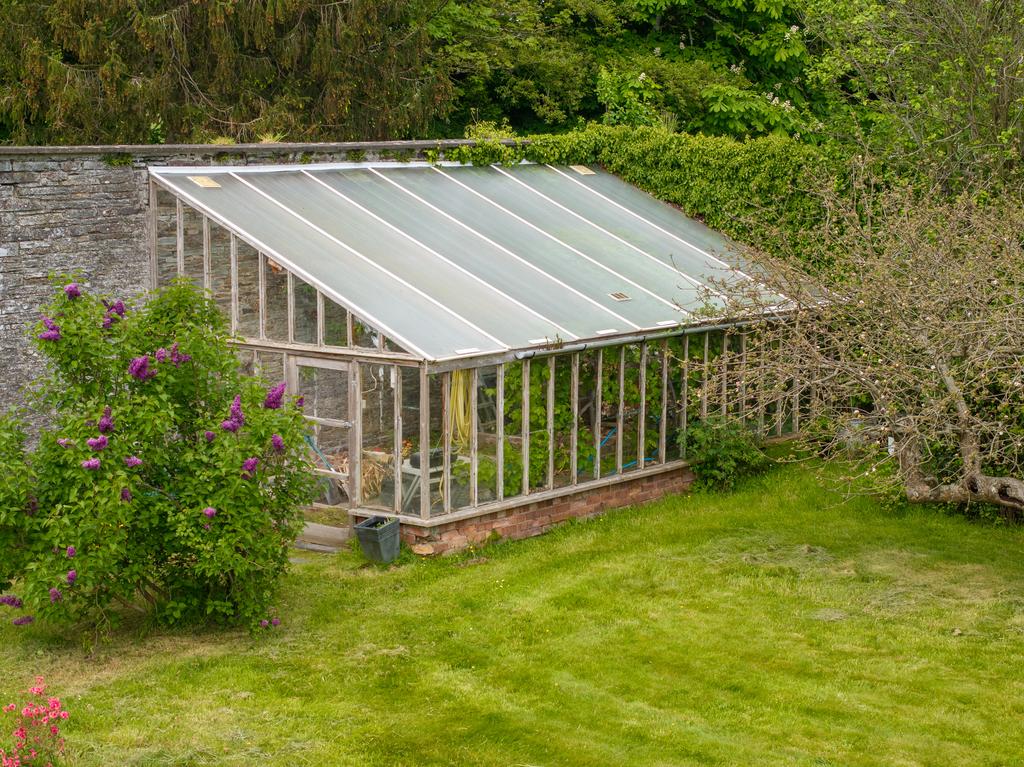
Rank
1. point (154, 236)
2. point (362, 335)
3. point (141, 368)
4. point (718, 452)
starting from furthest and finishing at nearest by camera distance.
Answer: point (718, 452) → point (154, 236) → point (362, 335) → point (141, 368)

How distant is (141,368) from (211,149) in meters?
5.25

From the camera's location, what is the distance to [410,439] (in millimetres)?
13109

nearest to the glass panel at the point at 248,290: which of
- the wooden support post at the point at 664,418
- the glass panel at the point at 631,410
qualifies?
the glass panel at the point at 631,410

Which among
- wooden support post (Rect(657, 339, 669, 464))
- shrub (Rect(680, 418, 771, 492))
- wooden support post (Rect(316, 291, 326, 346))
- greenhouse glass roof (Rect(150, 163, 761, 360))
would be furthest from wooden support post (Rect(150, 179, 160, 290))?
shrub (Rect(680, 418, 771, 492))

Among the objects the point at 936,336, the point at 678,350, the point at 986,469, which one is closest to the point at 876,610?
the point at 936,336

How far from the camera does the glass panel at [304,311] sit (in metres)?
13.5

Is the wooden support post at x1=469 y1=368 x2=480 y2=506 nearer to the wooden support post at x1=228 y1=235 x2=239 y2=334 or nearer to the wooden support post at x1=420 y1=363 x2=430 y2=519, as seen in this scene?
the wooden support post at x1=420 y1=363 x2=430 y2=519

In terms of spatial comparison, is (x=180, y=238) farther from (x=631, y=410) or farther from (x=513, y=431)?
(x=631, y=410)

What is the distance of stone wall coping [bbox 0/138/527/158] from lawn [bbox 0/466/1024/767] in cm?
490

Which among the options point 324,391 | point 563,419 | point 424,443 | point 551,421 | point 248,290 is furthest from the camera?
point 563,419

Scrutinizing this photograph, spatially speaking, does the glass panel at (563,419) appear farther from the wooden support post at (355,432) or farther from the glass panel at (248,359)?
the glass panel at (248,359)

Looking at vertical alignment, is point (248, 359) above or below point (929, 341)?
below

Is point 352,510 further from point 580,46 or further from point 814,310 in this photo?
point 580,46

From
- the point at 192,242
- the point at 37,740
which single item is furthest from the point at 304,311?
the point at 37,740
